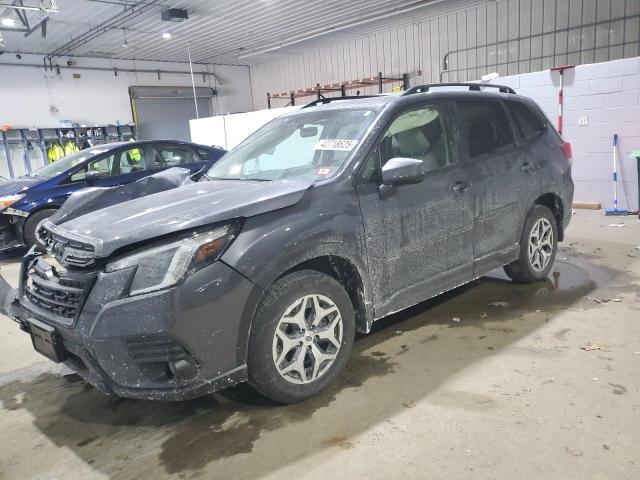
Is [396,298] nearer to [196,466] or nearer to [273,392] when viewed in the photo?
[273,392]

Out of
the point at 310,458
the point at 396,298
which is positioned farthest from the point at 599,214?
the point at 310,458

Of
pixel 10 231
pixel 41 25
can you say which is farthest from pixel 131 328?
pixel 41 25

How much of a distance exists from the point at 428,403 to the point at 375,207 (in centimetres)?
106

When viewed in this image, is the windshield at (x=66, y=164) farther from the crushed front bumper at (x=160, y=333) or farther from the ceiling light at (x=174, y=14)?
the crushed front bumper at (x=160, y=333)

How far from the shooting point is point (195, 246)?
212cm

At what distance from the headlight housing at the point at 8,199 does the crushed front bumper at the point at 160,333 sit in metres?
4.71

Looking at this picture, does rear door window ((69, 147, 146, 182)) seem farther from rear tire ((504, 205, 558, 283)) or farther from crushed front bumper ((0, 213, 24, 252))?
rear tire ((504, 205, 558, 283))

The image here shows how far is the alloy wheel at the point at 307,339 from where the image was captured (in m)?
2.39

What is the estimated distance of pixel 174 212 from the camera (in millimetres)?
2332

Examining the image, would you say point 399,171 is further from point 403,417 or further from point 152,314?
point 152,314

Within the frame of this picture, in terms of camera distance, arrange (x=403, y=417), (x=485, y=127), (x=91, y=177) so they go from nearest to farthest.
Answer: (x=403, y=417) < (x=485, y=127) < (x=91, y=177)

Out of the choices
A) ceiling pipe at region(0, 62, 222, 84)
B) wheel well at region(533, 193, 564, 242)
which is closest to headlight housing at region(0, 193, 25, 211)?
wheel well at region(533, 193, 564, 242)

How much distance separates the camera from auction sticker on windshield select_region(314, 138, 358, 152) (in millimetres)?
2766

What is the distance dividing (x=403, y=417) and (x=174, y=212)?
1481mm
